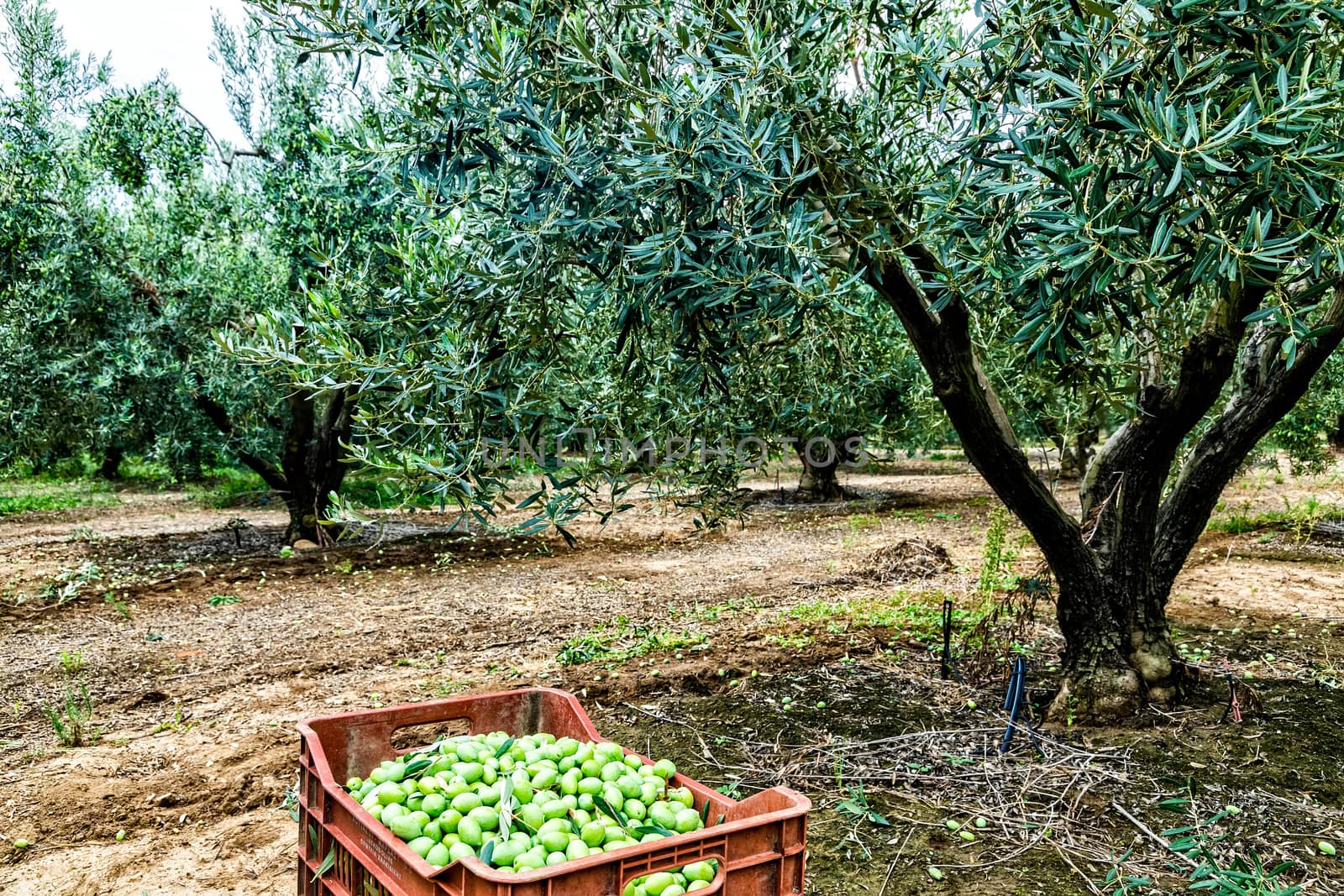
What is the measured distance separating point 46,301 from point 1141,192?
37.6 ft

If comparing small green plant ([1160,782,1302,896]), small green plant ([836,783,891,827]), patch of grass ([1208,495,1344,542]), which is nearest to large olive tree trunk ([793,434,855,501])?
patch of grass ([1208,495,1344,542])

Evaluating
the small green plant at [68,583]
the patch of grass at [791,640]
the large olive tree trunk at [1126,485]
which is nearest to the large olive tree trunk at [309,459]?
the small green plant at [68,583]

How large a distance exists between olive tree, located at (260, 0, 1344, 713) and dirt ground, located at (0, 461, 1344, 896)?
3.14 ft

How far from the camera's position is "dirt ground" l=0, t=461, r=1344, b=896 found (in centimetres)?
388

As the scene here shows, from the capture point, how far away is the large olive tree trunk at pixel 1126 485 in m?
4.76

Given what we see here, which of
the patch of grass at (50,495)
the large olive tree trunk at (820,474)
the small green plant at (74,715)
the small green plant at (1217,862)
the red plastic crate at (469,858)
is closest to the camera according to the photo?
the red plastic crate at (469,858)

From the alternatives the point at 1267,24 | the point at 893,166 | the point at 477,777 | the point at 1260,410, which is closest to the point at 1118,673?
the point at 1260,410

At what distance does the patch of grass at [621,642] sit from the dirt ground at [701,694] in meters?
→ 0.04

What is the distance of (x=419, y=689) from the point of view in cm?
622

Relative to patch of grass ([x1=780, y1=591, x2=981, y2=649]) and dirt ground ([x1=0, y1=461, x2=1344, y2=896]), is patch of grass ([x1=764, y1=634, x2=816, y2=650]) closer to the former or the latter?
dirt ground ([x1=0, y1=461, x2=1344, y2=896])

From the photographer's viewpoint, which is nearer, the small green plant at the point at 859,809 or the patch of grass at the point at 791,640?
the small green plant at the point at 859,809

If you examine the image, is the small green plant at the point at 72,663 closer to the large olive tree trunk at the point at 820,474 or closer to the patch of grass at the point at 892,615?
the patch of grass at the point at 892,615

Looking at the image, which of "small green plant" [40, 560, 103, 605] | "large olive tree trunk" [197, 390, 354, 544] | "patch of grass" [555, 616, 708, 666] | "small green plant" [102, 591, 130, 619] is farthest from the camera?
"large olive tree trunk" [197, 390, 354, 544]

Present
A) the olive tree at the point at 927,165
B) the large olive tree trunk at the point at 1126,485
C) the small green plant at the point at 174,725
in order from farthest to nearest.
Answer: the small green plant at the point at 174,725
the large olive tree trunk at the point at 1126,485
the olive tree at the point at 927,165
